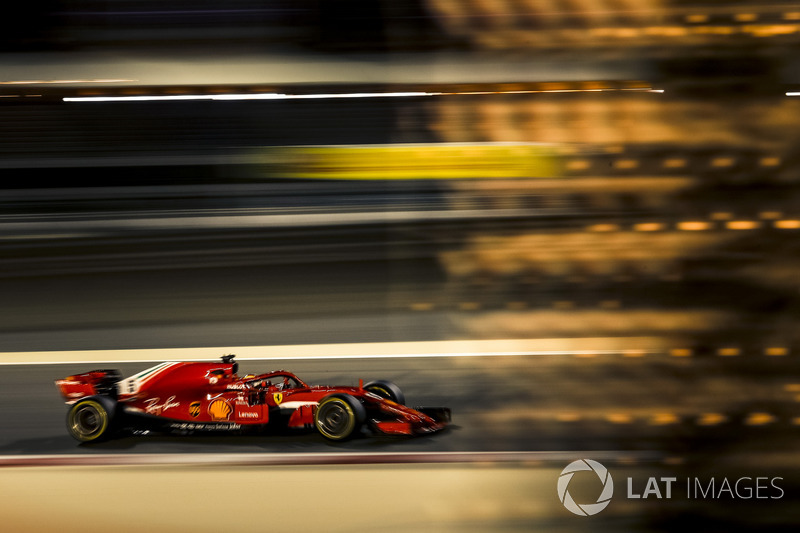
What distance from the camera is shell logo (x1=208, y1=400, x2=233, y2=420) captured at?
2062 mm

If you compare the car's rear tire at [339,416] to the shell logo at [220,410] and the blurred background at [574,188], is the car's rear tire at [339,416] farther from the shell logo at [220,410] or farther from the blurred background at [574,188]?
the shell logo at [220,410]

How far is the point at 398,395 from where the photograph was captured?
2.22 meters

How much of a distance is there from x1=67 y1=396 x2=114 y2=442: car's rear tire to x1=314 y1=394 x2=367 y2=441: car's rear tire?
0.59 metres

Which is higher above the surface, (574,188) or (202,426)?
(574,188)

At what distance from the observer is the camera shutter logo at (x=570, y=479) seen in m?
1.06

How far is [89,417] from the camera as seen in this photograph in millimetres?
2010

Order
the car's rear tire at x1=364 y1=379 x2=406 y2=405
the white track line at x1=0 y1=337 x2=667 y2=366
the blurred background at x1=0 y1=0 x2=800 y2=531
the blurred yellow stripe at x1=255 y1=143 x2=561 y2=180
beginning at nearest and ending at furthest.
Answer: the blurred background at x1=0 y1=0 x2=800 y2=531 < the blurred yellow stripe at x1=255 y1=143 x2=561 y2=180 < the car's rear tire at x1=364 y1=379 x2=406 y2=405 < the white track line at x1=0 y1=337 x2=667 y2=366

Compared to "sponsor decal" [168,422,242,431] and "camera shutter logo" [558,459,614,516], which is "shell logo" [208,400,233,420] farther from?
"camera shutter logo" [558,459,614,516]

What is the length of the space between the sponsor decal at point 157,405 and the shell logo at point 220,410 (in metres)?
0.10

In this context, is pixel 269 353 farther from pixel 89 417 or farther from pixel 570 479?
pixel 570 479

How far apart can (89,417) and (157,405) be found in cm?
19

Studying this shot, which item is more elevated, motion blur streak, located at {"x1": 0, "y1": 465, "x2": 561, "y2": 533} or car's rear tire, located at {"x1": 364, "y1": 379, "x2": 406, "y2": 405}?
car's rear tire, located at {"x1": 364, "y1": 379, "x2": 406, "y2": 405}

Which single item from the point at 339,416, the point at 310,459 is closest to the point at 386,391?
the point at 339,416

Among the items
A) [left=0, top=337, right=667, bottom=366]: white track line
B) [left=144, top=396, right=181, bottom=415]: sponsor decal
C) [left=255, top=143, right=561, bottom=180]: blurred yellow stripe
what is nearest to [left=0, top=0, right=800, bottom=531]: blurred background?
[left=255, top=143, right=561, bottom=180]: blurred yellow stripe
